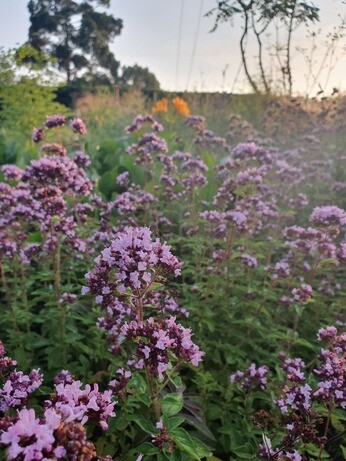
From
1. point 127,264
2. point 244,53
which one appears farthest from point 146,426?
point 244,53

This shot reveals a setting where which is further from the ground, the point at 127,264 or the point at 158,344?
the point at 127,264

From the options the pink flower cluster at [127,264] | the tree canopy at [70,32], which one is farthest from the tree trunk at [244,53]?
the tree canopy at [70,32]

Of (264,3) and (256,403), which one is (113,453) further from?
(264,3)

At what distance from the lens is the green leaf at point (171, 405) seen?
6.07 feet

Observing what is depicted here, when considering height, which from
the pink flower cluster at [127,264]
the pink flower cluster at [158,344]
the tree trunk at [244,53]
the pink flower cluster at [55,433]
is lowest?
the pink flower cluster at [158,344]

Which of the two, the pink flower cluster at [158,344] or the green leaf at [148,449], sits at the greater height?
the pink flower cluster at [158,344]

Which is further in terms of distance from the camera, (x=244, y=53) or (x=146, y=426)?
(x=244, y=53)

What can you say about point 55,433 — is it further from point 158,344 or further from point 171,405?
point 171,405

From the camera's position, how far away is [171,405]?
1880mm

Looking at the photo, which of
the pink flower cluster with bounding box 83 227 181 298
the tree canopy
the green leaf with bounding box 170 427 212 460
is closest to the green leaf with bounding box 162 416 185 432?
the green leaf with bounding box 170 427 212 460

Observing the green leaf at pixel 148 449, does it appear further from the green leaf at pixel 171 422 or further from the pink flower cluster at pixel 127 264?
the pink flower cluster at pixel 127 264

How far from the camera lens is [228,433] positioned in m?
2.45

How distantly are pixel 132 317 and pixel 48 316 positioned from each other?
0.92m

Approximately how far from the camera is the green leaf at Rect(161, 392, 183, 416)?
185 centimetres
